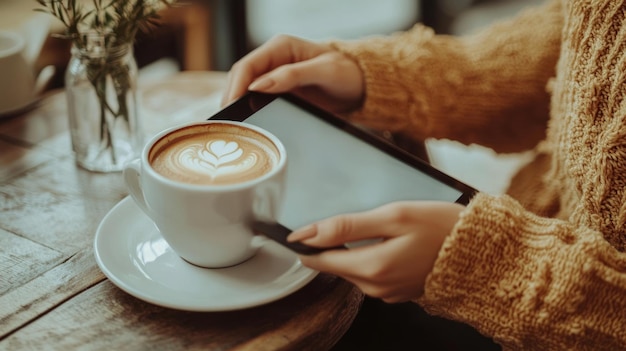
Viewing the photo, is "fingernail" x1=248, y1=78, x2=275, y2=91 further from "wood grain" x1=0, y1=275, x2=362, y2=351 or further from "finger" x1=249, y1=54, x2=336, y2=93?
"wood grain" x1=0, y1=275, x2=362, y2=351

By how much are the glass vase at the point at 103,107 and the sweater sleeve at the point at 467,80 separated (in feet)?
0.98

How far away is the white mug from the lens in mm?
946

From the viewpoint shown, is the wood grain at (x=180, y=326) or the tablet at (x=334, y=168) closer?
the wood grain at (x=180, y=326)

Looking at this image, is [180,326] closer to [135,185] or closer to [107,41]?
[135,185]

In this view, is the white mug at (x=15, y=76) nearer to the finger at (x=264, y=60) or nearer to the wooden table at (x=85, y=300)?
the wooden table at (x=85, y=300)

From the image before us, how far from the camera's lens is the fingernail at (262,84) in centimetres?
77

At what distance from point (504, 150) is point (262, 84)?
1.55 feet

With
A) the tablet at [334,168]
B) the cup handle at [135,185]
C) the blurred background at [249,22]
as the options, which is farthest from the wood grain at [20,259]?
the blurred background at [249,22]

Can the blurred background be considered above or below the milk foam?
below

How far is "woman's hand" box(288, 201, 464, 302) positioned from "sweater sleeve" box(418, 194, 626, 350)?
0.7 inches

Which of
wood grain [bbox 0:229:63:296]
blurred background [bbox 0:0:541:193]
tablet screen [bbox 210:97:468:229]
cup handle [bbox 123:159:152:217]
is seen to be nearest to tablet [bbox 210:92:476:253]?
tablet screen [bbox 210:97:468:229]

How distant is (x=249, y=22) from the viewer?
8.01 feet

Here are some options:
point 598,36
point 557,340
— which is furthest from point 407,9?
point 557,340

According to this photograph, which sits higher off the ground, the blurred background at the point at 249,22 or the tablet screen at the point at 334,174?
the tablet screen at the point at 334,174
